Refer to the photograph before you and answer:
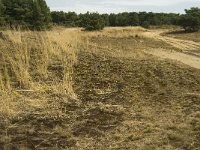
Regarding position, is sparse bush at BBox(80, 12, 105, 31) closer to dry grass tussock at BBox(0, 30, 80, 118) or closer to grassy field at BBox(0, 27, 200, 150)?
dry grass tussock at BBox(0, 30, 80, 118)

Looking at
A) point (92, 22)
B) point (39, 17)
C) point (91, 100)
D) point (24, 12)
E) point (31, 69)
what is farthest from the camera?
point (92, 22)

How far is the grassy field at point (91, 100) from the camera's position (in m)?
6.63

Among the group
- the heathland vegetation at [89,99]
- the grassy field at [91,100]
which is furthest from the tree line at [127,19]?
the grassy field at [91,100]

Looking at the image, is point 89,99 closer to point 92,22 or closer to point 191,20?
point 92,22

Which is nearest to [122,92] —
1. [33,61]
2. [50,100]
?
[50,100]

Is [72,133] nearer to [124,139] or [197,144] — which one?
[124,139]

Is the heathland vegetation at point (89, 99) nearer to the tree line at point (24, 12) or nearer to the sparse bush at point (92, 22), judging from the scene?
the tree line at point (24, 12)

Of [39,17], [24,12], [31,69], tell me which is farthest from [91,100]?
[24,12]

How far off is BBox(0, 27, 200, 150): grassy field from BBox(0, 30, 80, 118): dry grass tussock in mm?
17

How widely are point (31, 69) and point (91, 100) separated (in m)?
2.60

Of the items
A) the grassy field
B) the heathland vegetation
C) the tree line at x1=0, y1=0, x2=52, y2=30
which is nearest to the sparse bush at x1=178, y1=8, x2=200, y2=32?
the tree line at x1=0, y1=0, x2=52, y2=30

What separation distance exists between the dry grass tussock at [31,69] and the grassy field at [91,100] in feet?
0.06

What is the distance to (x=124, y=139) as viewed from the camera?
21.6ft

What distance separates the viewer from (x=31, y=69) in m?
10.8
